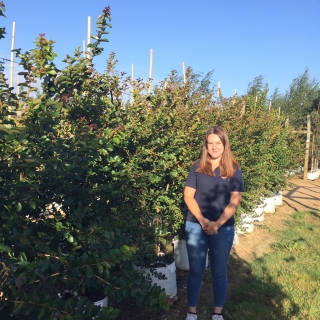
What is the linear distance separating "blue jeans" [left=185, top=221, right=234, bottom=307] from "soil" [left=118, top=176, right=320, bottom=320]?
40 centimetres

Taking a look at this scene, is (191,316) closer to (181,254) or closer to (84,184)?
(181,254)

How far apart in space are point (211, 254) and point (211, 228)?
1.12 feet

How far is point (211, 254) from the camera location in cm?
360

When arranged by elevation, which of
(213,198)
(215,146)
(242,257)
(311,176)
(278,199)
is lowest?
(242,257)

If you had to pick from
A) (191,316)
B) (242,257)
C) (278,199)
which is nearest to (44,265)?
(191,316)

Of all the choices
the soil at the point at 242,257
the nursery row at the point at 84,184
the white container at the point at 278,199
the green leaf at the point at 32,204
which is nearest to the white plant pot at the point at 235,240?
the soil at the point at 242,257

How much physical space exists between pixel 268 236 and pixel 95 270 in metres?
5.80

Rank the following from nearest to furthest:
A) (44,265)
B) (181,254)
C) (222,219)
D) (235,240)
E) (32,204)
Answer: (44,265)
(32,204)
(222,219)
(181,254)
(235,240)

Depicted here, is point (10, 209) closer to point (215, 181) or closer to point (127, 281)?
point (127, 281)

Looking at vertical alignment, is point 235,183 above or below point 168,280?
above

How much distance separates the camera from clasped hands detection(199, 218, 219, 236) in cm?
339

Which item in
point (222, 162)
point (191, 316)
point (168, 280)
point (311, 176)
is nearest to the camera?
point (222, 162)

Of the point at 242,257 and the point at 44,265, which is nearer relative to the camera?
the point at 44,265

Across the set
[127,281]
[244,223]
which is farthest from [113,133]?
[244,223]
